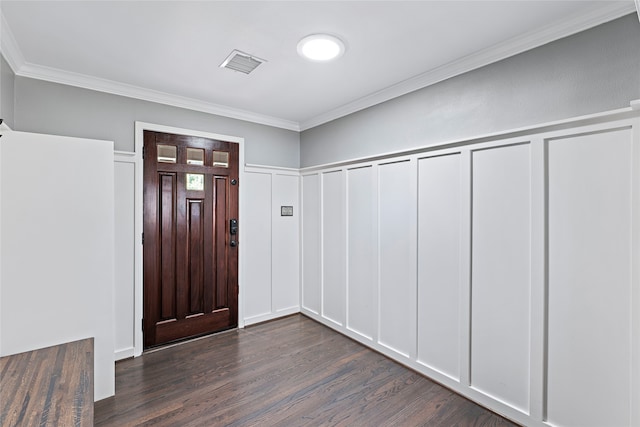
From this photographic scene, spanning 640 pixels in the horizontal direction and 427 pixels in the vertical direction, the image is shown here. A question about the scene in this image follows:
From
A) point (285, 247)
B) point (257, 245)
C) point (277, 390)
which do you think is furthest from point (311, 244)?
point (277, 390)

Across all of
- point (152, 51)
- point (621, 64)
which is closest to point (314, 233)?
point (152, 51)

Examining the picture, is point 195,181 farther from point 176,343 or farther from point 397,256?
point 397,256

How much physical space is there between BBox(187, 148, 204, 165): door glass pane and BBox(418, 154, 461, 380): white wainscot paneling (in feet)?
7.42

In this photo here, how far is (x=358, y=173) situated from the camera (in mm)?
3229

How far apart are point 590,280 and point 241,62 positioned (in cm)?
273

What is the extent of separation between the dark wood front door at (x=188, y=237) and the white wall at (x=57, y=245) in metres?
0.81

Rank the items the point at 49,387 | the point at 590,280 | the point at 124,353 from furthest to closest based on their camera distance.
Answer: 1. the point at 124,353
2. the point at 590,280
3. the point at 49,387

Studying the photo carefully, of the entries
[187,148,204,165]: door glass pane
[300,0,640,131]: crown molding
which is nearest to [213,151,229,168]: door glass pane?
[187,148,204,165]: door glass pane

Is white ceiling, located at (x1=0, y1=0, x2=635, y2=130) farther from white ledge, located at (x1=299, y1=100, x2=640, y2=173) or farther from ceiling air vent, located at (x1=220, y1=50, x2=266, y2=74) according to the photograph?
white ledge, located at (x1=299, y1=100, x2=640, y2=173)

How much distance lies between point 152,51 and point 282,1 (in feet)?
3.75

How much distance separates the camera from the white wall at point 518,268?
5.39 ft

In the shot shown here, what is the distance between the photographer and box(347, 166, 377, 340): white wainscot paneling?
10.0 feet

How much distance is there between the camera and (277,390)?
237 cm

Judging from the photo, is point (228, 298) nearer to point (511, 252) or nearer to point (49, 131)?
point (49, 131)
